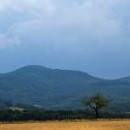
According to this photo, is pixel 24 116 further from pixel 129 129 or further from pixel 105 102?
pixel 129 129

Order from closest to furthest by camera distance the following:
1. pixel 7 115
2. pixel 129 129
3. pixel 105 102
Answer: pixel 129 129 < pixel 7 115 < pixel 105 102

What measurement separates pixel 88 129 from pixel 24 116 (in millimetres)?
61905

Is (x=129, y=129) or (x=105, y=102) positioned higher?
(x=105, y=102)

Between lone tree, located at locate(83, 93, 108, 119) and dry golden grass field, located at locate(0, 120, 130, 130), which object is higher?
lone tree, located at locate(83, 93, 108, 119)

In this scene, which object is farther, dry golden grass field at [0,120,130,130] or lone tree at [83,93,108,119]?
lone tree at [83,93,108,119]

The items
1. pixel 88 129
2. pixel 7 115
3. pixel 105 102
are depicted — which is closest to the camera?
pixel 88 129

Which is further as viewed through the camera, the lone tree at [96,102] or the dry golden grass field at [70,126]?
the lone tree at [96,102]

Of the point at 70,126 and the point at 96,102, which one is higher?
the point at 96,102

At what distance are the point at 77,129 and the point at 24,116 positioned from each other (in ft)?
200

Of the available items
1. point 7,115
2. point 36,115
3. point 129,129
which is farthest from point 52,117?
point 129,129

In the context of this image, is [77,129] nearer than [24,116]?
Yes

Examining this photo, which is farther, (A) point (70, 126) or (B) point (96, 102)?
(B) point (96, 102)

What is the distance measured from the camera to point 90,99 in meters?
110

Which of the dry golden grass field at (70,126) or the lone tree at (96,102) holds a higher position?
the lone tree at (96,102)
